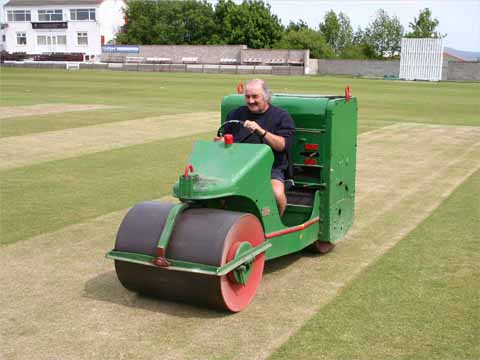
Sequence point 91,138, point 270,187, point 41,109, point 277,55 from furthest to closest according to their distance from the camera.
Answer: point 277,55, point 41,109, point 91,138, point 270,187

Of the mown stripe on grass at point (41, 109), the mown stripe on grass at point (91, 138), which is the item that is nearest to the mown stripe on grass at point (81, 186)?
the mown stripe on grass at point (91, 138)

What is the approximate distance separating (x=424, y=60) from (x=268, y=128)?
203 ft

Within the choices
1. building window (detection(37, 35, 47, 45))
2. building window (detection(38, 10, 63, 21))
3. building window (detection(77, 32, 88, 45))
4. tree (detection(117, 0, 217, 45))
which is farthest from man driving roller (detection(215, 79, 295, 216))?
building window (detection(37, 35, 47, 45))

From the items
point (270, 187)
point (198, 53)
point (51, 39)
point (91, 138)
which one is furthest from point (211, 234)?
point (51, 39)

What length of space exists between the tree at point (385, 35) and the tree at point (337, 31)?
16.2 ft

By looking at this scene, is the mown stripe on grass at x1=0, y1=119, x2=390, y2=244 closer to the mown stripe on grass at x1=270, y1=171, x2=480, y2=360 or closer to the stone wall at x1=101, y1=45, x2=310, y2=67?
the mown stripe on grass at x1=270, y1=171, x2=480, y2=360

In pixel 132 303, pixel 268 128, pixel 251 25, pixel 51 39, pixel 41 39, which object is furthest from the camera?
pixel 41 39

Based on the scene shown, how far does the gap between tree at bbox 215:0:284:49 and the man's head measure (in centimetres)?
8267

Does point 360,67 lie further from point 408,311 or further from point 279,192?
point 408,311

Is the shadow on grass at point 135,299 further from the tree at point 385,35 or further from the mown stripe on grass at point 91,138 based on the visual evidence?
the tree at point 385,35

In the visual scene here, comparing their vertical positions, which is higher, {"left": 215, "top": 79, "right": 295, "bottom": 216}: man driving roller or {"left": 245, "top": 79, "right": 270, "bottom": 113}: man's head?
{"left": 245, "top": 79, "right": 270, "bottom": 113}: man's head

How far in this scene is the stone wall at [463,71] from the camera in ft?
205

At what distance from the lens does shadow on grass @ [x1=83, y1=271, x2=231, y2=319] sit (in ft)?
16.0

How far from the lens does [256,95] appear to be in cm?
577
